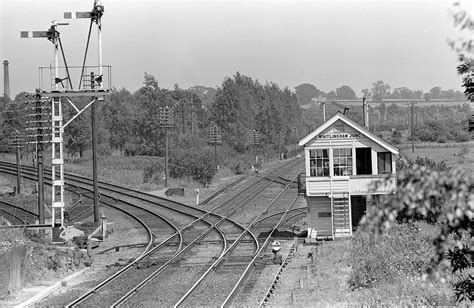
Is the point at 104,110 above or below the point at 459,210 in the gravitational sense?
above

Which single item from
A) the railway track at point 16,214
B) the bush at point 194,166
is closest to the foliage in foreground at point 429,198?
the railway track at point 16,214

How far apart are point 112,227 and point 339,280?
16.6 metres

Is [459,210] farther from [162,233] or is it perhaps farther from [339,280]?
[162,233]

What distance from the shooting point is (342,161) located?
27.4 metres

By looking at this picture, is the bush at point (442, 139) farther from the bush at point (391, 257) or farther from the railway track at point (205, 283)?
the bush at point (391, 257)

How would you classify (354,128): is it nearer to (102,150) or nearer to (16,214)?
(16,214)

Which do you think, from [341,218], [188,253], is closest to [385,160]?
[341,218]

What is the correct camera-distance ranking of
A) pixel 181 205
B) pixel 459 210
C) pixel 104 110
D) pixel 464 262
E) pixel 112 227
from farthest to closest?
pixel 104 110 < pixel 181 205 < pixel 112 227 < pixel 464 262 < pixel 459 210

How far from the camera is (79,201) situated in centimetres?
4059

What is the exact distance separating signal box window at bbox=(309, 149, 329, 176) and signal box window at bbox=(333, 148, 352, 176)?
1.23 feet

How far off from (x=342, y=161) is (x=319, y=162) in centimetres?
96

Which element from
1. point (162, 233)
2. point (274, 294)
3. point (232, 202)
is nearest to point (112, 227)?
point (162, 233)

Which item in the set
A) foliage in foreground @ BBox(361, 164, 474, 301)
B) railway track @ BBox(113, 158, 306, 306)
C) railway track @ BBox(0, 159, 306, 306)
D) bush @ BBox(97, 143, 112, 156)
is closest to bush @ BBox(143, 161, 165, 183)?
railway track @ BBox(0, 159, 306, 306)

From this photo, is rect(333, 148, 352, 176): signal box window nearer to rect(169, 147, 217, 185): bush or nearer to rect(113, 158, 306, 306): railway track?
rect(113, 158, 306, 306): railway track
